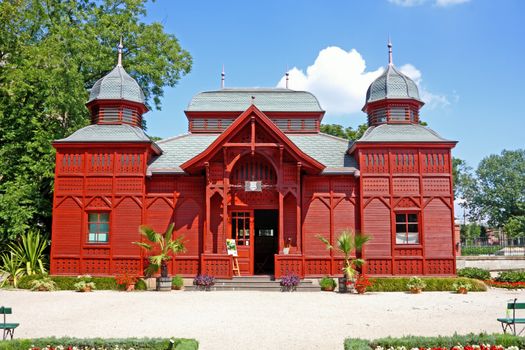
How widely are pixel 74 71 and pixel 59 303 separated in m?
→ 11.9

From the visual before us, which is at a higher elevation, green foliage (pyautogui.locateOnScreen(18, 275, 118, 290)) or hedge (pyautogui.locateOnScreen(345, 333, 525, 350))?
hedge (pyautogui.locateOnScreen(345, 333, 525, 350))

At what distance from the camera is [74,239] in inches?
704

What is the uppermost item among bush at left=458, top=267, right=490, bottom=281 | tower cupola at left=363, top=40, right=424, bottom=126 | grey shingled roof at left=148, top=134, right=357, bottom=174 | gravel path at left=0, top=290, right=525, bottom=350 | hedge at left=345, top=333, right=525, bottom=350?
tower cupola at left=363, top=40, right=424, bottom=126

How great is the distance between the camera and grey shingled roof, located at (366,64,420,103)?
19.9 m

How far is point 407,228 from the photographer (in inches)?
706

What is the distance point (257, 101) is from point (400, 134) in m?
7.48

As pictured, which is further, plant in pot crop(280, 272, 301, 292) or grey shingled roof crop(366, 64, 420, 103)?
grey shingled roof crop(366, 64, 420, 103)

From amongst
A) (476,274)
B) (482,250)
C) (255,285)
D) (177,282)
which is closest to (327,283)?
(255,285)

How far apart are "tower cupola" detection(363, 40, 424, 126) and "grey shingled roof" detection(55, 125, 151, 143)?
999 centimetres

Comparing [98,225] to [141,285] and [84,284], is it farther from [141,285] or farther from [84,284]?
[141,285]

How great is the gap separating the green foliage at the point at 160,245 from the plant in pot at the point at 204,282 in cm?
146

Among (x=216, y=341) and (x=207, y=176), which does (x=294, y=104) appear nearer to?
(x=207, y=176)

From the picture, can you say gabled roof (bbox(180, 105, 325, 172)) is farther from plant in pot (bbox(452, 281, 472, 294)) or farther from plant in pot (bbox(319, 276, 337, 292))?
plant in pot (bbox(452, 281, 472, 294))

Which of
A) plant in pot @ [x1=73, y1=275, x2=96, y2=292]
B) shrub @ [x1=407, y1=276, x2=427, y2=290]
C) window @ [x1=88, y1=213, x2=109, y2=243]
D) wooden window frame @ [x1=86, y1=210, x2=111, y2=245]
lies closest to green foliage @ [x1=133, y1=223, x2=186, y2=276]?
wooden window frame @ [x1=86, y1=210, x2=111, y2=245]
